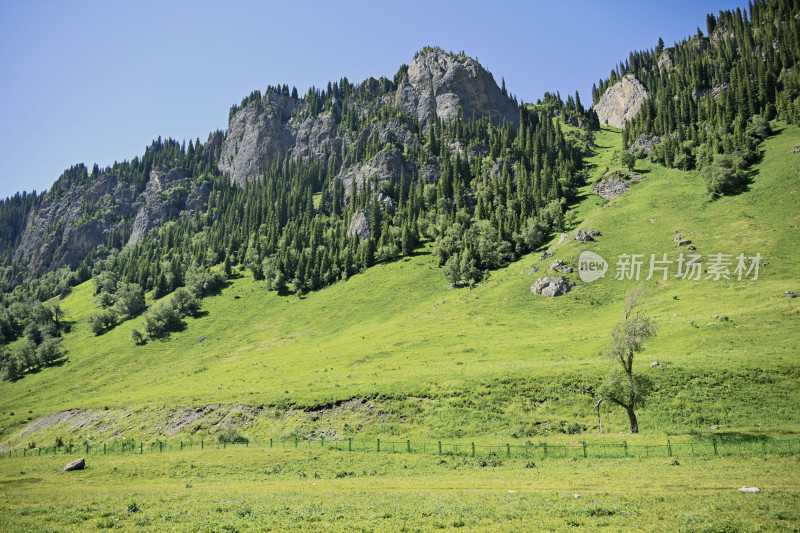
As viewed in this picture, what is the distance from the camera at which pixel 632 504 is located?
19.1 metres

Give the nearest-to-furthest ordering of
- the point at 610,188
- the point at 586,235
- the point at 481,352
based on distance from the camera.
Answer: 1. the point at 481,352
2. the point at 586,235
3. the point at 610,188

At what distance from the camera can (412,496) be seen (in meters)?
22.9

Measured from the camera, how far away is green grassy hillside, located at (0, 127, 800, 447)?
49.3 metres

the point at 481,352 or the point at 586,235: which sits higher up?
the point at 586,235

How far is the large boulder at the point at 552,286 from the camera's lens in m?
107

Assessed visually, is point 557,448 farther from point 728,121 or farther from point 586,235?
point 728,121

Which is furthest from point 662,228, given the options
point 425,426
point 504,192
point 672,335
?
point 425,426

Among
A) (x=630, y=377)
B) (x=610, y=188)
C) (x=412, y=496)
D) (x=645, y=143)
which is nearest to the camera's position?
(x=412, y=496)

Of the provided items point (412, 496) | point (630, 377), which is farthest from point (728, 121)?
point (412, 496)

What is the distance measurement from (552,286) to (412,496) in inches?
3736

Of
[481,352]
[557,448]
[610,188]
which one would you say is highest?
[610,188]

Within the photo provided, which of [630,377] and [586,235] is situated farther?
[586,235]

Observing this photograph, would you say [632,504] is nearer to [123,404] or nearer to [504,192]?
[123,404]

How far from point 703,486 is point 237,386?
251ft
